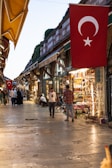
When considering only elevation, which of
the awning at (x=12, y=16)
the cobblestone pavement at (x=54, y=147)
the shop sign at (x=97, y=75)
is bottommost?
the cobblestone pavement at (x=54, y=147)

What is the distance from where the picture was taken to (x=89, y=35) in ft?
38.7

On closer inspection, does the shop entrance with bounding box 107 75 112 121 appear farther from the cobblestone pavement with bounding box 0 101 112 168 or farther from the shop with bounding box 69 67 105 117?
the cobblestone pavement with bounding box 0 101 112 168

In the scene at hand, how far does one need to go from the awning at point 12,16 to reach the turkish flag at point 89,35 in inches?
90.1

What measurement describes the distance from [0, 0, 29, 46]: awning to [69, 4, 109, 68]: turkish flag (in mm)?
2289

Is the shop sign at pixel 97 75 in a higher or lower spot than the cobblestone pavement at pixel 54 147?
higher

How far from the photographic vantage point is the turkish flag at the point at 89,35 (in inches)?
455

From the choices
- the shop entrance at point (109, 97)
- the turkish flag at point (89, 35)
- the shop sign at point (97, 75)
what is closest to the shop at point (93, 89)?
the shop sign at point (97, 75)

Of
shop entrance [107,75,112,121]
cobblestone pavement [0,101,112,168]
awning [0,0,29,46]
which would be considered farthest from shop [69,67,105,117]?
awning [0,0,29,46]

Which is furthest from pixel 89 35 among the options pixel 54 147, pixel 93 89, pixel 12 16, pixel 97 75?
pixel 93 89

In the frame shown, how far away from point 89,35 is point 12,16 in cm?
362

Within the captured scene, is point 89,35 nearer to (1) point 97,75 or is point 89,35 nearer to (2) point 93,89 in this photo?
(1) point 97,75

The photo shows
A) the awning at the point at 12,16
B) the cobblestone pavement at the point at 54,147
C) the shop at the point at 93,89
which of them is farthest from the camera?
the shop at the point at 93,89

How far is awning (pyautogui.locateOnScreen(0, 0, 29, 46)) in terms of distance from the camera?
27.3ft

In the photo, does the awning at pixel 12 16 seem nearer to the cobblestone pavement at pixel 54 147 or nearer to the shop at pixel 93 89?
the cobblestone pavement at pixel 54 147
